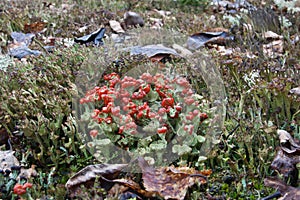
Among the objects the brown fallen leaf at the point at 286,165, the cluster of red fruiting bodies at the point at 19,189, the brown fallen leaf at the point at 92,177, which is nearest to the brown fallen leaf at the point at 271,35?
the brown fallen leaf at the point at 286,165

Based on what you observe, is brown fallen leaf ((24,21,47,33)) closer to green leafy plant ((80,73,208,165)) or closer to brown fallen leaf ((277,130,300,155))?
green leafy plant ((80,73,208,165))

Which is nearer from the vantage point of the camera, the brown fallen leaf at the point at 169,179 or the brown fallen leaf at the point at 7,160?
the brown fallen leaf at the point at 169,179

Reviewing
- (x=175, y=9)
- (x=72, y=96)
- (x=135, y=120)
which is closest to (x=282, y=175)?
(x=135, y=120)

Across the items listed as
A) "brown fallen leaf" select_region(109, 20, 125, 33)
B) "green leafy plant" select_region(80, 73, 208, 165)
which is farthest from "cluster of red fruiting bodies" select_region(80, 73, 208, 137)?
"brown fallen leaf" select_region(109, 20, 125, 33)

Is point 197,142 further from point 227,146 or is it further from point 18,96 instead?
point 18,96

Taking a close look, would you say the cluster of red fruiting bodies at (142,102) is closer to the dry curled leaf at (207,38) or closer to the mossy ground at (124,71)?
the mossy ground at (124,71)

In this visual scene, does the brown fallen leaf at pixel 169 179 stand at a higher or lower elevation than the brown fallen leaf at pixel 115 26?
lower

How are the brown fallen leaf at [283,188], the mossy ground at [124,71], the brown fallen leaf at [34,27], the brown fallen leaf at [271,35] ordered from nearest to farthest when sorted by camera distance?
1. the brown fallen leaf at [283,188]
2. the mossy ground at [124,71]
3. the brown fallen leaf at [271,35]
4. the brown fallen leaf at [34,27]
